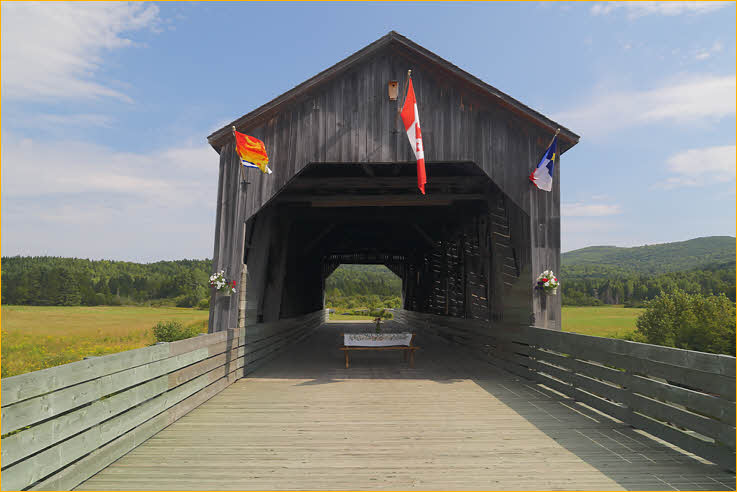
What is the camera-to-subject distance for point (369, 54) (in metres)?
7.73

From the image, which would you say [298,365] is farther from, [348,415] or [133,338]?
[133,338]

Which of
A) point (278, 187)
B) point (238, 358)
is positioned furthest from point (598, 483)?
point (278, 187)

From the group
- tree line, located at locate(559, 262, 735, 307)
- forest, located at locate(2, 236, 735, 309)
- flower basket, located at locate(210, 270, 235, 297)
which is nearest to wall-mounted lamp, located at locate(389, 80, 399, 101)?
flower basket, located at locate(210, 270, 235, 297)

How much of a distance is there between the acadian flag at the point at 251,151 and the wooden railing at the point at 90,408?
2898 millimetres

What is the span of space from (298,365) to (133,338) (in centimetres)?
2563

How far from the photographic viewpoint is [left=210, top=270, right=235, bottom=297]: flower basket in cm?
743

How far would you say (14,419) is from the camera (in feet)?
8.36

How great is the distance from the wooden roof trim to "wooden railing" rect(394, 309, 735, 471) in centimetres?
326

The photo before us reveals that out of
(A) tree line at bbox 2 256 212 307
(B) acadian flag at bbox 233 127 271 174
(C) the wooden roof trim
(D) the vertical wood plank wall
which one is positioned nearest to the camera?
(B) acadian flag at bbox 233 127 271 174

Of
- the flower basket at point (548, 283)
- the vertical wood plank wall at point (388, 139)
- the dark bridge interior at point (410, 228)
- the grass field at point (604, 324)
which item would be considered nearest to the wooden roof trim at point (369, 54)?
the vertical wood plank wall at point (388, 139)

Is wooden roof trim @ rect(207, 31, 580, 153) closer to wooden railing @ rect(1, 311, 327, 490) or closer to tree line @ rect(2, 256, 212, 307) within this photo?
wooden railing @ rect(1, 311, 327, 490)

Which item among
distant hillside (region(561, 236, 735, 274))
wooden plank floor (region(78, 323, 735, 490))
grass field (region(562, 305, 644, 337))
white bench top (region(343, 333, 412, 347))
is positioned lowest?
grass field (region(562, 305, 644, 337))

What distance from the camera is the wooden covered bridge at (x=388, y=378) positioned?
3268 millimetres

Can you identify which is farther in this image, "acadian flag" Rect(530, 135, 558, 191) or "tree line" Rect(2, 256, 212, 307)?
"tree line" Rect(2, 256, 212, 307)
